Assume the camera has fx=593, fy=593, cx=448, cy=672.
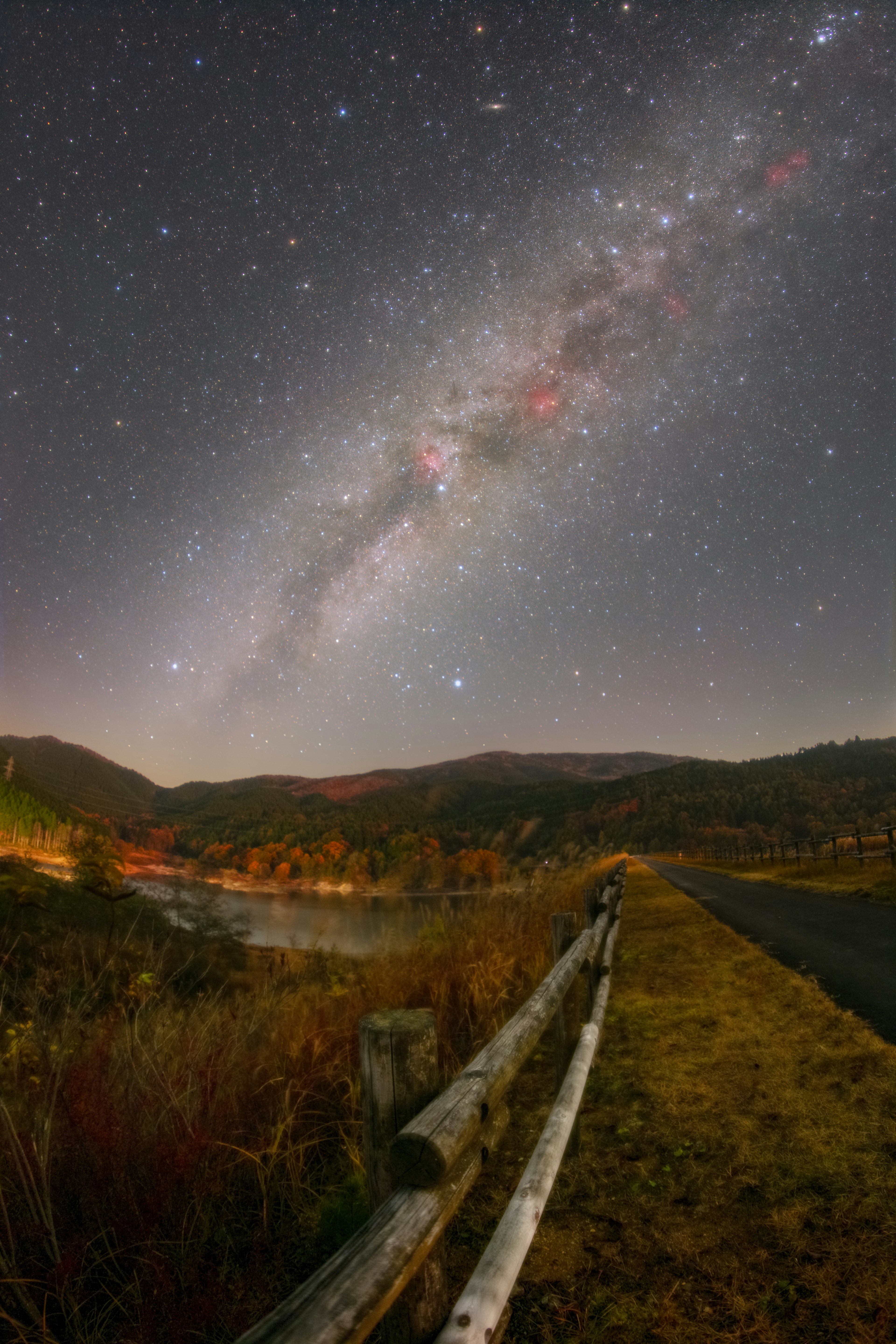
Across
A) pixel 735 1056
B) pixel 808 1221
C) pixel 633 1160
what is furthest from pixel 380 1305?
pixel 735 1056

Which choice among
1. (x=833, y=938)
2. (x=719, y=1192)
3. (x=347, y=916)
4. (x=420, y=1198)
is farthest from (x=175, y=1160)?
(x=347, y=916)

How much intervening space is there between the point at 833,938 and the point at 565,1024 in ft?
22.7

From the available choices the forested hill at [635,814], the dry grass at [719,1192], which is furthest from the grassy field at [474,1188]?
the forested hill at [635,814]

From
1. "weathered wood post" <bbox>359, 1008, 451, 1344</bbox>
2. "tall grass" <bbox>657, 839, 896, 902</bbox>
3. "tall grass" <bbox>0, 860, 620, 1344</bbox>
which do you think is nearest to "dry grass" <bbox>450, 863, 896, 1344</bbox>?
"tall grass" <bbox>0, 860, 620, 1344</bbox>

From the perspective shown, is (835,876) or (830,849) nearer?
(835,876)

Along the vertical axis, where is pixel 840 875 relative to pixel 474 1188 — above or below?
below

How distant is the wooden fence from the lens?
1.04 metres

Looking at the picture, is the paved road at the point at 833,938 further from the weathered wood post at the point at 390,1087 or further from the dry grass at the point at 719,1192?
the weathered wood post at the point at 390,1087

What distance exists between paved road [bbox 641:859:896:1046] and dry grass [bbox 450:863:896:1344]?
463mm

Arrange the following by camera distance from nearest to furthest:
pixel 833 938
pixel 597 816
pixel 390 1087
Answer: pixel 390 1087, pixel 833 938, pixel 597 816

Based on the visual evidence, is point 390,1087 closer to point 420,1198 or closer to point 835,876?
point 420,1198

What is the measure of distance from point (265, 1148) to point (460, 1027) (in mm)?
2571

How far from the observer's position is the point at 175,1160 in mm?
2672

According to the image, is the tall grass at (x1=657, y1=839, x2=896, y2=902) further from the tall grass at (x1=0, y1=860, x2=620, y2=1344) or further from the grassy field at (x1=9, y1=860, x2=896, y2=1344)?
the tall grass at (x1=0, y1=860, x2=620, y2=1344)
